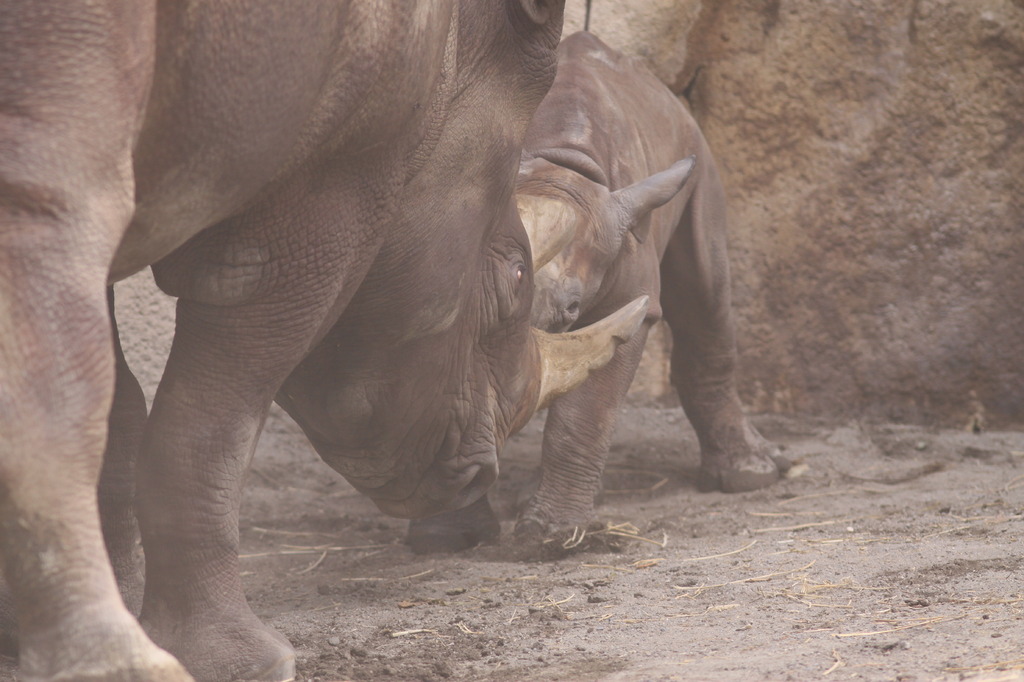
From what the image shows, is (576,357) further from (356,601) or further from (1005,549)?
(1005,549)

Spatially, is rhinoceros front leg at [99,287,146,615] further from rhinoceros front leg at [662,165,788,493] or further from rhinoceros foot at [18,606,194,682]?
rhinoceros front leg at [662,165,788,493]

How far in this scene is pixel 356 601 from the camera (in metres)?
4.21

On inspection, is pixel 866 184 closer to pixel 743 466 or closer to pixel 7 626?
pixel 743 466

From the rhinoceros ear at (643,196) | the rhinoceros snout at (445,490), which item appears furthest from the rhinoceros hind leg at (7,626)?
the rhinoceros ear at (643,196)

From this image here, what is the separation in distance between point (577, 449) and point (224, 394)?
249 cm

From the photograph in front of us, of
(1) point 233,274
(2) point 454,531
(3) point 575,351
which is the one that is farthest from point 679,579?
(1) point 233,274

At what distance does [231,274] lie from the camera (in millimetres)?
2977

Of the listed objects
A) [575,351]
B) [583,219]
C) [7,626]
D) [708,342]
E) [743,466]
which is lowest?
[743,466]

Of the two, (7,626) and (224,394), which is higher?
(224,394)

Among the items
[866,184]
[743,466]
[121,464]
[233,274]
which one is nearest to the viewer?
[233,274]

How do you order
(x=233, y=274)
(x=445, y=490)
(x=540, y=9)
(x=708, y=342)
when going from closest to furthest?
(x=233, y=274)
(x=540, y=9)
(x=445, y=490)
(x=708, y=342)

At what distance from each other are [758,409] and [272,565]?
12.0 feet

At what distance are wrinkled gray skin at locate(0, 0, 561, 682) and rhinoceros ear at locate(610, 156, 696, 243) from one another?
1.35 metres

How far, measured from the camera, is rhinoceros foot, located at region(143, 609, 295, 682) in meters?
3.12
